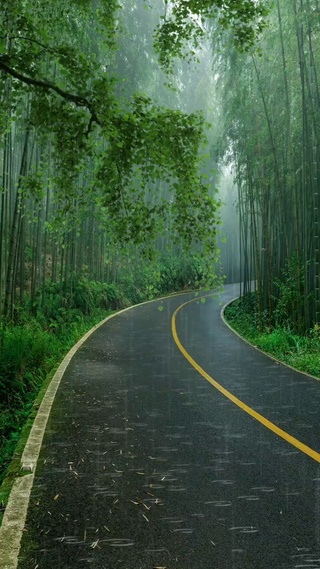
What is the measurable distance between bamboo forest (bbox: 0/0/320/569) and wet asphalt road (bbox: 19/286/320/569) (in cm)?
56

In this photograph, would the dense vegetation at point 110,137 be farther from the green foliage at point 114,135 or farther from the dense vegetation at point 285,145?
the dense vegetation at point 285,145

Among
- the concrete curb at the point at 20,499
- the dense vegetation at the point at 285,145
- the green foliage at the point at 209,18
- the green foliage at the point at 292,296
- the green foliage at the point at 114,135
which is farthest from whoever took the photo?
the green foliage at the point at 292,296

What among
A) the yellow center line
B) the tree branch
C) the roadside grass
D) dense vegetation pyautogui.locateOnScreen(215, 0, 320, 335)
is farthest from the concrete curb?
dense vegetation pyautogui.locateOnScreen(215, 0, 320, 335)

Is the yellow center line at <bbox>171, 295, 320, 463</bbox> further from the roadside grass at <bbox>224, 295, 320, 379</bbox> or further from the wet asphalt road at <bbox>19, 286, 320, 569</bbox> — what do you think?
the roadside grass at <bbox>224, 295, 320, 379</bbox>

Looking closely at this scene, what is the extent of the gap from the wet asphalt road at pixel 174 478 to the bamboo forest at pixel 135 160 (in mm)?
565

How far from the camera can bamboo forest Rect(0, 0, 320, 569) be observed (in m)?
5.97

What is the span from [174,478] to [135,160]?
319 cm

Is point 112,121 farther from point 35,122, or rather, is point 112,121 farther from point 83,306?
point 83,306

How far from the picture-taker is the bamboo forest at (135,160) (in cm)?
597

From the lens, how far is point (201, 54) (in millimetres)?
34500

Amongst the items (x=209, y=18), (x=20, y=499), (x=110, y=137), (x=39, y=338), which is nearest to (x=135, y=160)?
(x=110, y=137)

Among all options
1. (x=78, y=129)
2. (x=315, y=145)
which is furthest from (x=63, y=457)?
(x=315, y=145)

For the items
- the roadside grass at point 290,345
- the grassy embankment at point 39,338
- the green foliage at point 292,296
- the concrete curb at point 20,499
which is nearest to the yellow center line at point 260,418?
the grassy embankment at point 39,338

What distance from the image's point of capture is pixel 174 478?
434 cm
